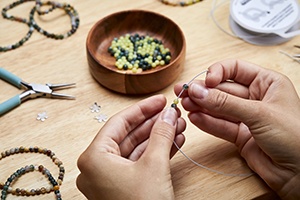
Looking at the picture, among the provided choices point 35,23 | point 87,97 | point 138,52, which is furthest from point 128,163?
point 35,23

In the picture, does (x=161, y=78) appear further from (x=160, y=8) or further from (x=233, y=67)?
(x=160, y=8)

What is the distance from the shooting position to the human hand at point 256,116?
740mm

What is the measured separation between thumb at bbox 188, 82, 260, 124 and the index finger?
0.06m

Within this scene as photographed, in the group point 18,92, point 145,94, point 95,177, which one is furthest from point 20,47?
point 95,177

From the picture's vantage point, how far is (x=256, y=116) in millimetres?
737

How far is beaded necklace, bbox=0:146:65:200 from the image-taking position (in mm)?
792

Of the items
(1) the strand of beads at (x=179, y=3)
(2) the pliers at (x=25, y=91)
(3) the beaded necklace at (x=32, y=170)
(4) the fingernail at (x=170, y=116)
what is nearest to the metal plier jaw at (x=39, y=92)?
(2) the pliers at (x=25, y=91)

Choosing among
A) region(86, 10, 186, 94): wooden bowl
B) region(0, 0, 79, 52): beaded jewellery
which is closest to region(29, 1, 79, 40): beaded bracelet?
region(0, 0, 79, 52): beaded jewellery

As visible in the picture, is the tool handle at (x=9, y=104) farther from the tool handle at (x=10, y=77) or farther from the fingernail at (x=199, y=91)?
the fingernail at (x=199, y=91)

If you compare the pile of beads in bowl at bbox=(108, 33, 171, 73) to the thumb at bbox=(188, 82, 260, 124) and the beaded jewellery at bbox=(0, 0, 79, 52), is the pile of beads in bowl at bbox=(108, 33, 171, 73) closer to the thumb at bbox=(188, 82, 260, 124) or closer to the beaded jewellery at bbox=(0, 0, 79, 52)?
the beaded jewellery at bbox=(0, 0, 79, 52)

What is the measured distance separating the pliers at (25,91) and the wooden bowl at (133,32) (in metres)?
0.10

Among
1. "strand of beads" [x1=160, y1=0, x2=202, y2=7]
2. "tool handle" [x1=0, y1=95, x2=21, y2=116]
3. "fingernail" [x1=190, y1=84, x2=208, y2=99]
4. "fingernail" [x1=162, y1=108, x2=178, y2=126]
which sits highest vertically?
"fingernail" [x1=190, y1=84, x2=208, y2=99]

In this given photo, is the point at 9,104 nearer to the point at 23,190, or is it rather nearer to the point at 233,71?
the point at 23,190

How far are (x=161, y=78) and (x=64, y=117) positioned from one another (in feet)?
0.79
